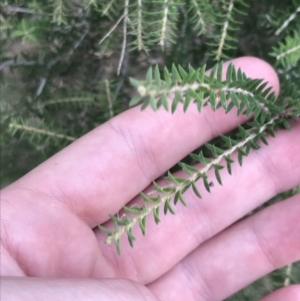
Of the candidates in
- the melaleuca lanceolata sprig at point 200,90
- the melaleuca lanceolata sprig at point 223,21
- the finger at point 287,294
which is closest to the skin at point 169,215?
the finger at point 287,294

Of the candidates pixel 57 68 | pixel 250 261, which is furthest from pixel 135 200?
pixel 57 68

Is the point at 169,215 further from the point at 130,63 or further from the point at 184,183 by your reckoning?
the point at 130,63

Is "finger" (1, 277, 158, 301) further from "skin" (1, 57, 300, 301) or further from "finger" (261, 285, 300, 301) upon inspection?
"finger" (261, 285, 300, 301)

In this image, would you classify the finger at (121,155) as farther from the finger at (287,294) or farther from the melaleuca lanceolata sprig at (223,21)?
the finger at (287,294)

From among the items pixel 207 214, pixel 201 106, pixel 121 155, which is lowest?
pixel 207 214

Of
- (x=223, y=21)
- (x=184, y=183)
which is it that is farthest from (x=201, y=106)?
(x=223, y=21)
